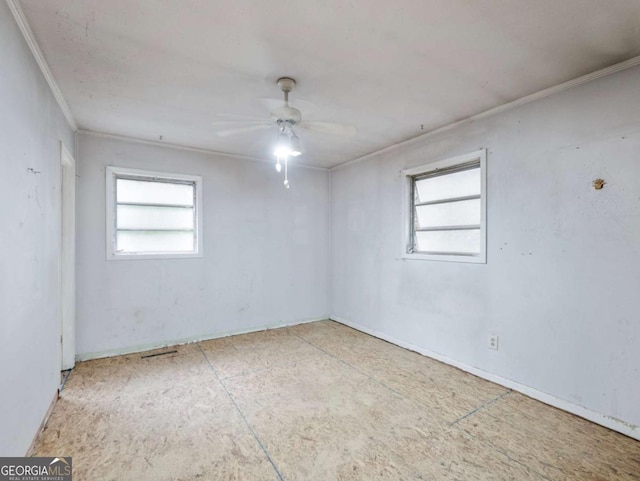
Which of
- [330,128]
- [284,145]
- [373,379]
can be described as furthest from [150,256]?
[373,379]

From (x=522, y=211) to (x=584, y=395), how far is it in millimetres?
1430

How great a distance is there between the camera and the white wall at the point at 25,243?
57.9 inches

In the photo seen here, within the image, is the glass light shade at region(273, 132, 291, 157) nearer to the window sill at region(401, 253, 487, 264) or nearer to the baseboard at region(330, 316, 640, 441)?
the window sill at region(401, 253, 487, 264)

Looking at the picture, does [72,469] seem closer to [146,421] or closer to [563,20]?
[146,421]

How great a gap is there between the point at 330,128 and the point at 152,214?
235cm

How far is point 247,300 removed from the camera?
4.24 metres

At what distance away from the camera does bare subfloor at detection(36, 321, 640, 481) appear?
175cm

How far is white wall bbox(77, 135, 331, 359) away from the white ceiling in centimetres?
101

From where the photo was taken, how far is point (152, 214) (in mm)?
3695

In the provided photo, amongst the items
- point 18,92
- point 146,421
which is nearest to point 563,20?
point 18,92

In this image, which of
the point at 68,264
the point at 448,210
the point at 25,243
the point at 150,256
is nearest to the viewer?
the point at 25,243

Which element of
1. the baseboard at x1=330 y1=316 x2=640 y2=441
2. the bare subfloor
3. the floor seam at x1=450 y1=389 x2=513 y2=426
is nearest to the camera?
the bare subfloor

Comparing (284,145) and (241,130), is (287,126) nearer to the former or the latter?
(284,145)

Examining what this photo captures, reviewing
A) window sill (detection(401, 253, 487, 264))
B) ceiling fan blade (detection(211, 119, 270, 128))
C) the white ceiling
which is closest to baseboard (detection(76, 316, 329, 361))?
window sill (detection(401, 253, 487, 264))
